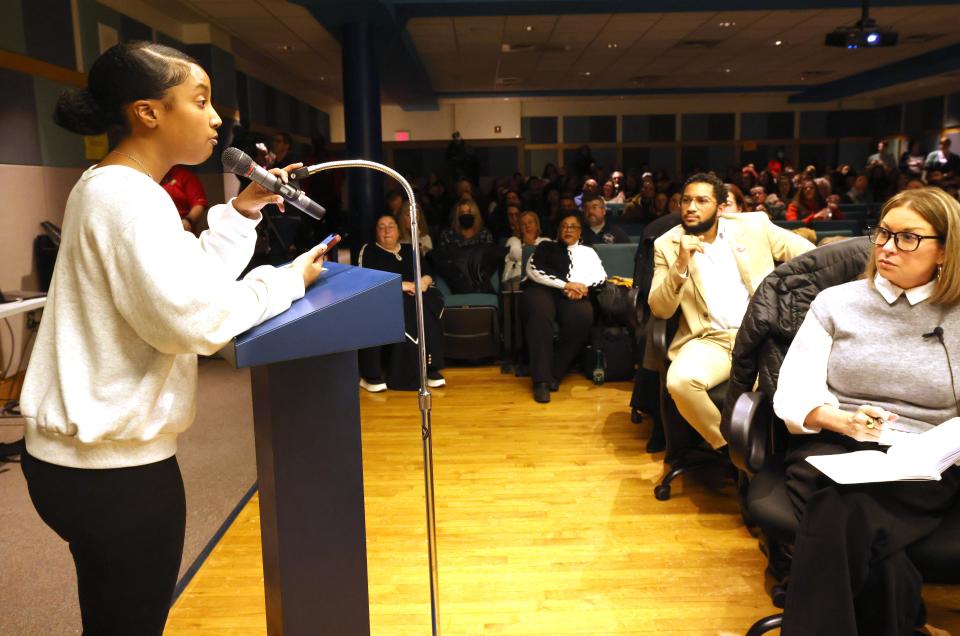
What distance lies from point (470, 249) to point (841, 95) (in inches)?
446

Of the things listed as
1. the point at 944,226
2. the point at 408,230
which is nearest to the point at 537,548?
the point at 944,226

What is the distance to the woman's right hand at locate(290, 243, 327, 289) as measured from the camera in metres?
1.39

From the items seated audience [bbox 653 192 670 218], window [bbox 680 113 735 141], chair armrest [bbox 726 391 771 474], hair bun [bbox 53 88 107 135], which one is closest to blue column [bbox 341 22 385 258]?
seated audience [bbox 653 192 670 218]

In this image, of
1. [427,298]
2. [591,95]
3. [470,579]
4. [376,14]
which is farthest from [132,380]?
[591,95]

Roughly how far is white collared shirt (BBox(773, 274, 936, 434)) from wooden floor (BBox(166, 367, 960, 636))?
0.69 metres

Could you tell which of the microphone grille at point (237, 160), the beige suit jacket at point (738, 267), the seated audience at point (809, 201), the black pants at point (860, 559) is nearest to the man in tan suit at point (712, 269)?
the beige suit jacket at point (738, 267)

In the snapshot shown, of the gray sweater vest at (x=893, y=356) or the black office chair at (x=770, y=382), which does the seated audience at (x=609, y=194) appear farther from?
the gray sweater vest at (x=893, y=356)

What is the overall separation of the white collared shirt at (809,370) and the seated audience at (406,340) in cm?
316

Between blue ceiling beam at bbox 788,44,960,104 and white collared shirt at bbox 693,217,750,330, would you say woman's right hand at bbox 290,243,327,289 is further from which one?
blue ceiling beam at bbox 788,44,960,104

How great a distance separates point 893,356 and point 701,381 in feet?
3.68

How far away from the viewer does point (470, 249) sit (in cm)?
597

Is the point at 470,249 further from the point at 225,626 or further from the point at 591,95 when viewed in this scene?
the point at 591,95

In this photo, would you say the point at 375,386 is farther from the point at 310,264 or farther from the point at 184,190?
the point at 310,264

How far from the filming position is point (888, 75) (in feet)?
40.9
